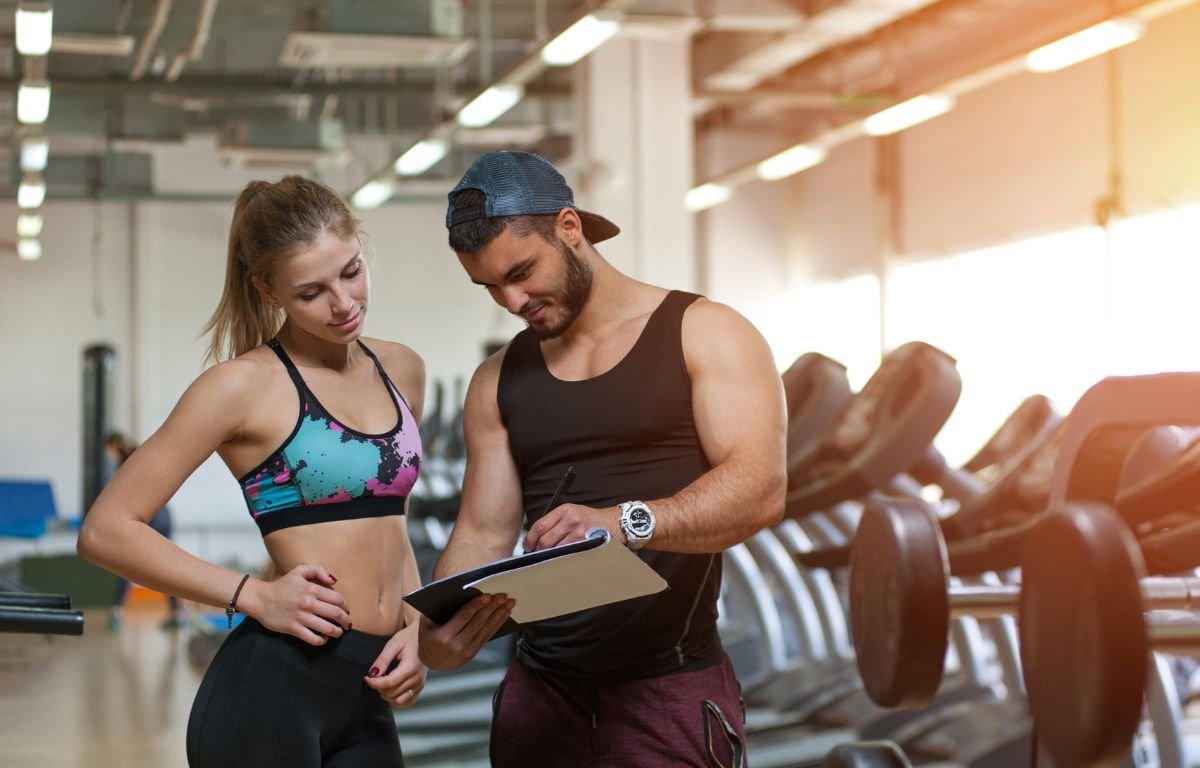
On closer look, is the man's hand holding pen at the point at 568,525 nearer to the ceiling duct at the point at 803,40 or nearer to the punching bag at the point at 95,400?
the ceiling duct at the point at 803,40

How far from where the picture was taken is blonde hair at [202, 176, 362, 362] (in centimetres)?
186

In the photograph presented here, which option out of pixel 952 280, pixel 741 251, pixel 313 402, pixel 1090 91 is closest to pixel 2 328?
pixel 741 251

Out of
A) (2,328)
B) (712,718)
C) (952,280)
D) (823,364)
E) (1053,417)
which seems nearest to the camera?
(712,718)

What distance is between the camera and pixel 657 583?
1656 millimetres

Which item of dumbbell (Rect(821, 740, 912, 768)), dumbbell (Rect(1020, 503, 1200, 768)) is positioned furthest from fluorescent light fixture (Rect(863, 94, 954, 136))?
dumbbell (Rect(1020, 503, 1200, 768))

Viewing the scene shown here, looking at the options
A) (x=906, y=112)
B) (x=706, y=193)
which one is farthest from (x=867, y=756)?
(x=706, y=193)

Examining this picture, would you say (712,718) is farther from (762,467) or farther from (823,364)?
(823,364)

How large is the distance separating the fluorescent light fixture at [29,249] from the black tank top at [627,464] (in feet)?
37.5

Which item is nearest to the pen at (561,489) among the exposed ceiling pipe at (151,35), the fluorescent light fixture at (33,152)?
the exposed ceiling pipe at (151,35)

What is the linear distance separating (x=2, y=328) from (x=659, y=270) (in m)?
7.38

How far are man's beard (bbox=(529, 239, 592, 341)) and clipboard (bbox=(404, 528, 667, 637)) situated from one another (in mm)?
386

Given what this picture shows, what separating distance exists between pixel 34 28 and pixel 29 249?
24.0ft

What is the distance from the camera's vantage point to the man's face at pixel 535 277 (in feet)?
6.09

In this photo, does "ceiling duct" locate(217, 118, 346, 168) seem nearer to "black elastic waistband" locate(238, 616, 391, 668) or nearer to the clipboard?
"black elastic waistband" locate(238, 616, 391, 668)
